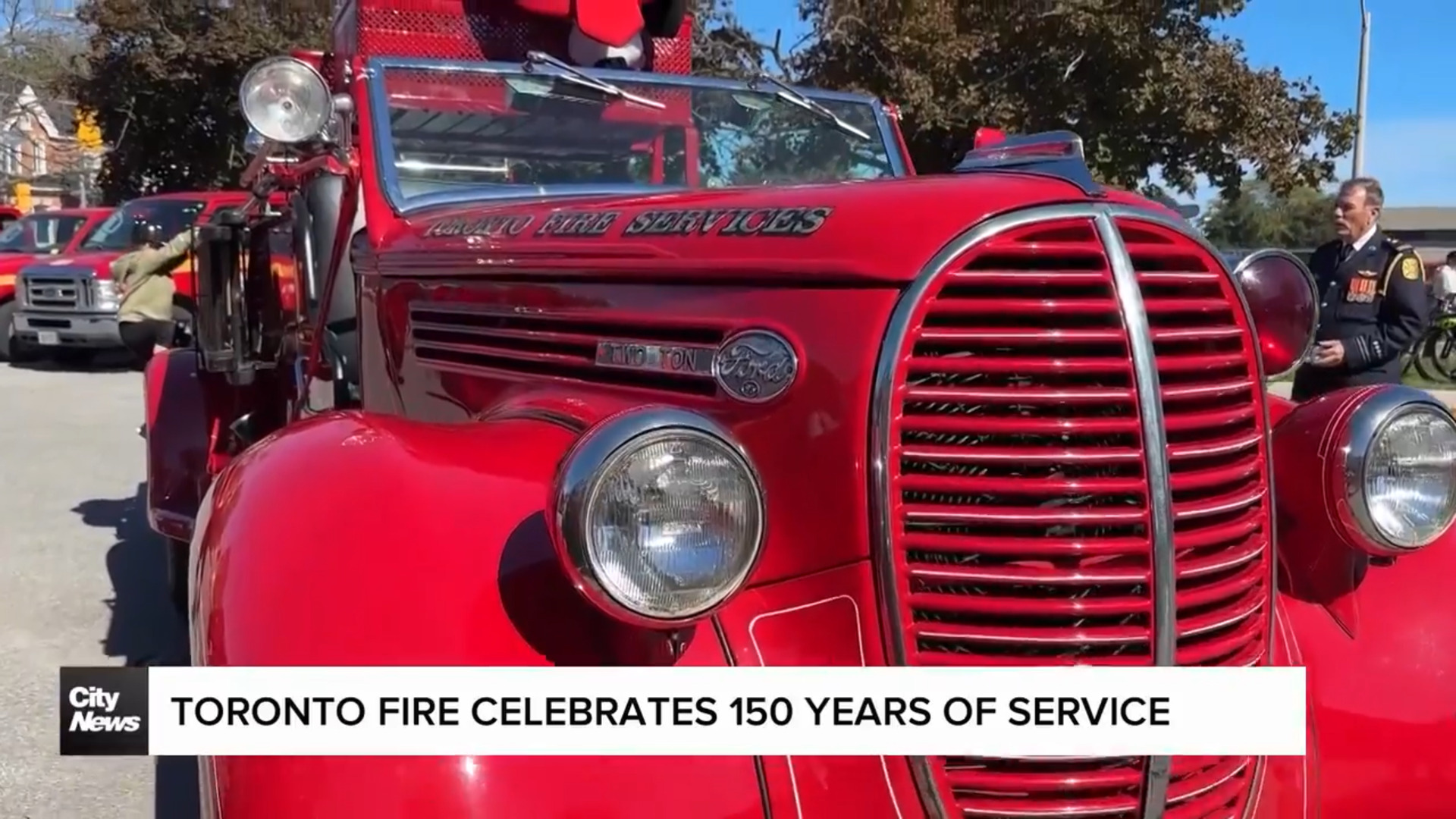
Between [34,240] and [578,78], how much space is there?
1484 centimetres

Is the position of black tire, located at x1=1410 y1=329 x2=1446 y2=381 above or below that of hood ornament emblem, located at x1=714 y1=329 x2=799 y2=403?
above

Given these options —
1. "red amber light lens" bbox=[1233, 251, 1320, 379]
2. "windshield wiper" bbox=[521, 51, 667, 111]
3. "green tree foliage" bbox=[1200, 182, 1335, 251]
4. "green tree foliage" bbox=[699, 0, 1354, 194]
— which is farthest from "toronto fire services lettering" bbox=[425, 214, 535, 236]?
"green tree foliage" bbox=[1200, 182, 1335, 251]

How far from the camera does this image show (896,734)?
1977 millimetres

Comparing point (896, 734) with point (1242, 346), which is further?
point (1242, 346)

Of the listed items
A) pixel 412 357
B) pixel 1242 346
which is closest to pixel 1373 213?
pixel 1242 346

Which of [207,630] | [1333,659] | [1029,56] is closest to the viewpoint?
[207,630]

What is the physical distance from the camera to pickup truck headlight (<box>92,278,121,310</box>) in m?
13.5

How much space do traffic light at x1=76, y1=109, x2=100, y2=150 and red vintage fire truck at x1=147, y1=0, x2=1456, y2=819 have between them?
21153mm

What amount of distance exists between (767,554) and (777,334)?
369 mm

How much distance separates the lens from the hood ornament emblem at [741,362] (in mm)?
2146

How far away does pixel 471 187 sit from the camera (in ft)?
11.7

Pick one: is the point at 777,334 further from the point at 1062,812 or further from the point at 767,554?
the point at 1062,812

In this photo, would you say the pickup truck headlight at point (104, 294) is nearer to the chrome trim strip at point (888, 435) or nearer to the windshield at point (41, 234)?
the windshield at point (41, 234)
